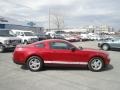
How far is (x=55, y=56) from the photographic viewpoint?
29.1 feet

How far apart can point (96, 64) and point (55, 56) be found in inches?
74.3

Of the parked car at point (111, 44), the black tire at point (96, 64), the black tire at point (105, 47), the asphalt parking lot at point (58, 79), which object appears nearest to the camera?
the asphalt parking lot at point (58, 79)

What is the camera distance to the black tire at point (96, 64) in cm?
898

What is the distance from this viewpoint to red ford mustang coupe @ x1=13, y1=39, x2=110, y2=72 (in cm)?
885

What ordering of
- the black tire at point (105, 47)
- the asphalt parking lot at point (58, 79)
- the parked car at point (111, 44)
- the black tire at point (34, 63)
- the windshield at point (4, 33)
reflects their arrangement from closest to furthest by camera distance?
the asphalt parking lot at point (58, 79) < the black tire at point (34, 63) < the windshield at point (4, 33) < the parked car at point (111, 44) < the black tire at point (105, 47)

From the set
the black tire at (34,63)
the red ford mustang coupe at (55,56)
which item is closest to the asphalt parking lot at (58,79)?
the black tire at (34,63)

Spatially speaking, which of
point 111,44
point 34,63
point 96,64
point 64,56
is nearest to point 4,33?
point 34,63

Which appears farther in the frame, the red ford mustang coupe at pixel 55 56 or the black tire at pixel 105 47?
the black tire at pixel 105 47

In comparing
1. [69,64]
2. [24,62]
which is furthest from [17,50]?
[69,64]

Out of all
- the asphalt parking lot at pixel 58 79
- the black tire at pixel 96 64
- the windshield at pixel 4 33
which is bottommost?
the asphalt parking lot at pixel 58 79

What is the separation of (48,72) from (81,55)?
1640 mm

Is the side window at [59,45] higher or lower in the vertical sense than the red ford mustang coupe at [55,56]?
higher

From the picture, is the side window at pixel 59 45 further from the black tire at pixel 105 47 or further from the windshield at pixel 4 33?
the black tire at pixel 105 47

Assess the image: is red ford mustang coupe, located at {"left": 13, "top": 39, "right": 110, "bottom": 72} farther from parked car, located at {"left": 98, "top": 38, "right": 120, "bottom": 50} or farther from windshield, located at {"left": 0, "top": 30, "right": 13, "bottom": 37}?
parked car, located at {"left": 98, "top": 38, "right": 120, "bottom": 50}
